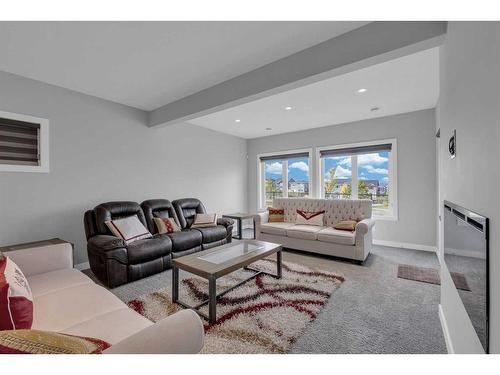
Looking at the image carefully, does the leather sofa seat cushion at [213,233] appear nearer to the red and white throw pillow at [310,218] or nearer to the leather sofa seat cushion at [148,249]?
the leather sofa seat cushion at [148,249]

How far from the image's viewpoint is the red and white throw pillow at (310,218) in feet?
14.1

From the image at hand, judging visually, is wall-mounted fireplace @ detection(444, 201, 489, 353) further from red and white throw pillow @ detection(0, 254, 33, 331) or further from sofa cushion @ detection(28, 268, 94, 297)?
sofa cushion @ detection(28, 268, 94, 297)

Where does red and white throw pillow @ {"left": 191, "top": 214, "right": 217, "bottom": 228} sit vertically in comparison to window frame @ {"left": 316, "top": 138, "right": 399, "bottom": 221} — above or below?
below

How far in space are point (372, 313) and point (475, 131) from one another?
1.83 meters

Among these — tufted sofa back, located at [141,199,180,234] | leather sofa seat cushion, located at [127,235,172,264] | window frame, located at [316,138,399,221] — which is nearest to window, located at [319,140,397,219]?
window frame, located at [316,138,399,221]

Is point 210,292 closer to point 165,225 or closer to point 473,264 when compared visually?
point 473,264

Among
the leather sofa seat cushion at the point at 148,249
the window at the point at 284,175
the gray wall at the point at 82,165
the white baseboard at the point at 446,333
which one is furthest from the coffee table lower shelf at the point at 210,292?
the window at the point at 284,175

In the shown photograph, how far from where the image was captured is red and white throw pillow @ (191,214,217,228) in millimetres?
4121

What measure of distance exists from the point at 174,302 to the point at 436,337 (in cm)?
228

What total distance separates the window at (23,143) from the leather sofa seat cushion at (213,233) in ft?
7.54

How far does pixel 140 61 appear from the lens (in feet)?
8.10

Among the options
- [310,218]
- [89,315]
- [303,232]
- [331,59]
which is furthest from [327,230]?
[89,315]

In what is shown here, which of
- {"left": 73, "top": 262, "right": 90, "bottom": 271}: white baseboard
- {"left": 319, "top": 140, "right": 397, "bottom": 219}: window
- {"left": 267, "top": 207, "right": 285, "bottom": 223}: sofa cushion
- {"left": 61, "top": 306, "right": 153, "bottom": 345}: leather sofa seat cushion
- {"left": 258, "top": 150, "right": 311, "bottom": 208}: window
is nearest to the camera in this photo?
{"left": 61, "top": 306, "right": 153, "bottom": 345}: leather sofa seat cushion

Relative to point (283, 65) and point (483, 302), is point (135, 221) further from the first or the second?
point (483, 302)
